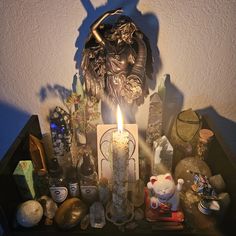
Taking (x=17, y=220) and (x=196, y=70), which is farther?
(x=196, y=70)

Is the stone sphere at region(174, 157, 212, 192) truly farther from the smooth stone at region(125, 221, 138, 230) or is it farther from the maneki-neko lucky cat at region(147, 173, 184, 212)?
the smooth stone at region(125, 221, 138, 230)

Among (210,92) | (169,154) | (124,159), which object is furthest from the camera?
(210,92)

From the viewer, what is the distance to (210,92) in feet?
3.04

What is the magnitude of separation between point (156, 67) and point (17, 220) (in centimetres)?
66

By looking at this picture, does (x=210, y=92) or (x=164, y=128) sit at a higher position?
(x=210, y=92)

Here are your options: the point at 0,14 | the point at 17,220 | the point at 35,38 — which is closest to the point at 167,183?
the point at 17,220

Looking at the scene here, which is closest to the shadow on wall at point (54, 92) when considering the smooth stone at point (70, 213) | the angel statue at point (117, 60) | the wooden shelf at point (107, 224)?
the angel statue at point (117, 60)

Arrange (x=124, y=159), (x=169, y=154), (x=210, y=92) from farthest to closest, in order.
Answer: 1. (x=210, y=92)
2. (x=169, y=154)
3. (x=124, y=159)

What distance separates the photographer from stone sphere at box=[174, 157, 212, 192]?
802 millimetres

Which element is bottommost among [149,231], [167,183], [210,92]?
[149,231]

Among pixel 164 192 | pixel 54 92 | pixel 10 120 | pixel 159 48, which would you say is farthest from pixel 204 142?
pixel 10 120

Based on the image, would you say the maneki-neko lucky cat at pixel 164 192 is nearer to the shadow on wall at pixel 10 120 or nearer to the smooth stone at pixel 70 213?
the smooth stone at pixel 70 213

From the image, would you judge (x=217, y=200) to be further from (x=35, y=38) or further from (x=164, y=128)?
(x=35, y=38)

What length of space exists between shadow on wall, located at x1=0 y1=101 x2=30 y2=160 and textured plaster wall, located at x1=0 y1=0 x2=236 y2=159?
0.08ft
